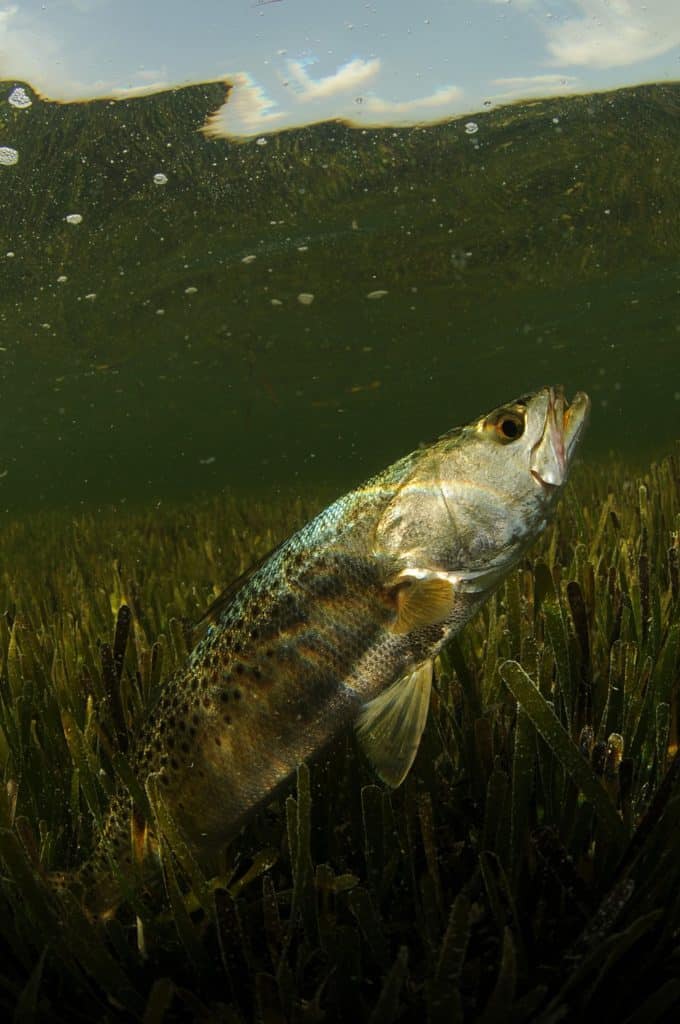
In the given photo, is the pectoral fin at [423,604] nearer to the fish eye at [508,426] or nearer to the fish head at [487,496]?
the fish head at [487,496]

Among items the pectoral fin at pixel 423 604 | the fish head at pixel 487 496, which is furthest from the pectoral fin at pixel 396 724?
the fish head at pixel 487 496

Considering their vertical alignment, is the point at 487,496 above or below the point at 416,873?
A: above

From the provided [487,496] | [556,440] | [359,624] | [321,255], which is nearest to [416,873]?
[359,624]

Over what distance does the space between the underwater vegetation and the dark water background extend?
14.8 m

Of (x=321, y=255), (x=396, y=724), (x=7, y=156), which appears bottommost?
(x=396, y=724)

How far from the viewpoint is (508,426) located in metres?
1.68

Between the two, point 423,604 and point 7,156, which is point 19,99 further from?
point 423,604

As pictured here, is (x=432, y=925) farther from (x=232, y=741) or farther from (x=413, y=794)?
(x=232, y=741)

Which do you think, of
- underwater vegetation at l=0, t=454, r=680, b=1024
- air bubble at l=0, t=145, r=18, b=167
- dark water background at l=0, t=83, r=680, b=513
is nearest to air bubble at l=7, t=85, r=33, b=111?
dark water background at l=0, t=83, r=680, b=513

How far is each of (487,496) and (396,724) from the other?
1.71 feet

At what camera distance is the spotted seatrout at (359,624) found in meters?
1.56

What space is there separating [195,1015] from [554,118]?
1931 centimetres

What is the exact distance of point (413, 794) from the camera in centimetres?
169

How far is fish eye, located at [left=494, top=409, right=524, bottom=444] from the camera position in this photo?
1.67 meters
